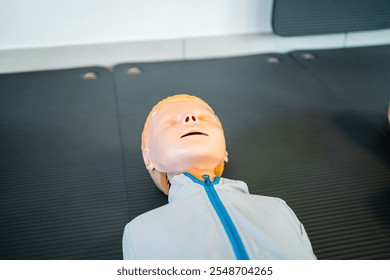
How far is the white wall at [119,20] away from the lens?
152 cm

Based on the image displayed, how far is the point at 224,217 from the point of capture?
705 mm

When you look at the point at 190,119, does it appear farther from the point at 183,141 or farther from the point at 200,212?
the point at 200,212

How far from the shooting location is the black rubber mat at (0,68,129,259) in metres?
0.90

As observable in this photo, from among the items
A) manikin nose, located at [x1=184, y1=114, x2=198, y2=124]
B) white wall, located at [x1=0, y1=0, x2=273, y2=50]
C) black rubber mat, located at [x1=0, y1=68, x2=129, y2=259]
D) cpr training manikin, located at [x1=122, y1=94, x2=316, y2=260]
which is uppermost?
white wall, located at [x1=0, y1=0, x2=273, y2=50]

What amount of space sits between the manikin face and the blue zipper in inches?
1.6

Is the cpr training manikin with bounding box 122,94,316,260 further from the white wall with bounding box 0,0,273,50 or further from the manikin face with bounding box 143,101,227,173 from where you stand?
the white wall with bounding box 0,0,273,50

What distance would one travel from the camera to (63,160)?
111 cm

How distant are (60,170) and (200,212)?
0.52 metres

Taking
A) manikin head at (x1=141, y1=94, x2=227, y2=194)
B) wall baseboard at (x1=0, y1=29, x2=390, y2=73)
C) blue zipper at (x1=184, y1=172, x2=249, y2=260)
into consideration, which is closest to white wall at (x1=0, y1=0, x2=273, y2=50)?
wall baseboard at (x1=0, y1=29, x2=390, y2=73)

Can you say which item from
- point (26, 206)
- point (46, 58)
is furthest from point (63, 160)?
point (46, 58)

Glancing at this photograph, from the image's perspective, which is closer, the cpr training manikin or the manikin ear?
the cpr training manikin

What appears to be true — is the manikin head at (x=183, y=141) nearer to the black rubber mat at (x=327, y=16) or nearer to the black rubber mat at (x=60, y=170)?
the black rubber mat at (x=60, y=170)

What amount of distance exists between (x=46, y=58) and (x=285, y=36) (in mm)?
988

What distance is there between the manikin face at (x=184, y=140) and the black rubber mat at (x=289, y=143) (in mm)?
184
